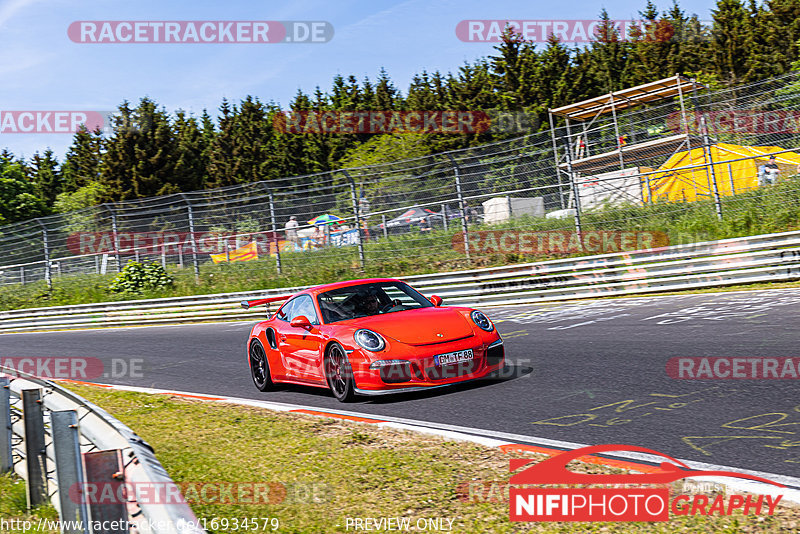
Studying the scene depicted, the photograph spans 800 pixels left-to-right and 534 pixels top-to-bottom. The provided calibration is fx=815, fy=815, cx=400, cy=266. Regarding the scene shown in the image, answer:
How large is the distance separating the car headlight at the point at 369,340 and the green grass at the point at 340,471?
0.91 meters

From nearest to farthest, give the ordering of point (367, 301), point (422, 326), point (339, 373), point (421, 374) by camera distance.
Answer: point (421, 374) → point (422, 326) → point (339, 373) → point (367, 301)

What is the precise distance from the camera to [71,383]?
11648mm

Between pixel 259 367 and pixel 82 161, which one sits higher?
pixel 82 161

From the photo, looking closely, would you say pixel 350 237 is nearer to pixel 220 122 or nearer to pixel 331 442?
pixel 331 442

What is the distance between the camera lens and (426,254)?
18938 millimetres

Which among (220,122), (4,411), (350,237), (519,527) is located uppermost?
(220,122)

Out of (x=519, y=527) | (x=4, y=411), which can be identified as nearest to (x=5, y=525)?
(x=4, y=411)

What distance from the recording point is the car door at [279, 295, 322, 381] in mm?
8430

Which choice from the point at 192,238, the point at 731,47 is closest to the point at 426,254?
the point at 192,238

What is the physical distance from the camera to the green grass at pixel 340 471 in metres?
3.87

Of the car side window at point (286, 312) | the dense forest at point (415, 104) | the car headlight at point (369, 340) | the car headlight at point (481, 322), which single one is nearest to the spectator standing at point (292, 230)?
the car side window at point (286, 312)

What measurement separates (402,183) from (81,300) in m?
13.5

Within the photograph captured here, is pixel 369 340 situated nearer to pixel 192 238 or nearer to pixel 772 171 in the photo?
pixel 772 171

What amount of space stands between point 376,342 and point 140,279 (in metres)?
19.2
